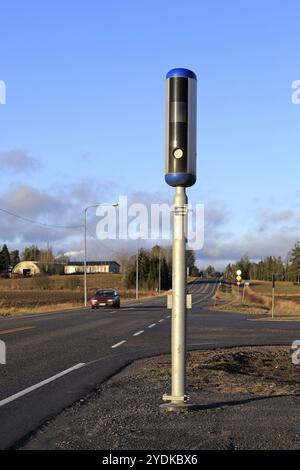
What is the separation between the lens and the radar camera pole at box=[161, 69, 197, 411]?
8219mm

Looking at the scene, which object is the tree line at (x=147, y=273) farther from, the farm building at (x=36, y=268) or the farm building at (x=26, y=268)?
the farm building at (x=26, y=268)

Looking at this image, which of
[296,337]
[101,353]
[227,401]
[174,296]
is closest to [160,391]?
[227,401]

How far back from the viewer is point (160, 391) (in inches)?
391

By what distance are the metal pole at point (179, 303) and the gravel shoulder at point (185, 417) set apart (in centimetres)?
42

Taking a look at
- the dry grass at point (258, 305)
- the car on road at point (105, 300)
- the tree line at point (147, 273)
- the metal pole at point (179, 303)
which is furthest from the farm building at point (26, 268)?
the metal pole at point (179, 303)

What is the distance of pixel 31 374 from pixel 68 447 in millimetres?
5788

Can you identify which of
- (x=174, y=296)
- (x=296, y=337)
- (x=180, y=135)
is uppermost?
(x=180, y=135)

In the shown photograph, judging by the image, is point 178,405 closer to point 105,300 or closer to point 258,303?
point 105,300

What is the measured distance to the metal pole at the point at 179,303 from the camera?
8.23 meters

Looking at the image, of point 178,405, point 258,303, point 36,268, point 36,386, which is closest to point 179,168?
point 178,405

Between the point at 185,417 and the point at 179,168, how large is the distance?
303 cm

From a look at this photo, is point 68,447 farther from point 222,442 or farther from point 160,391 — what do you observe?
point 160,391

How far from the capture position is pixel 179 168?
8.21 m

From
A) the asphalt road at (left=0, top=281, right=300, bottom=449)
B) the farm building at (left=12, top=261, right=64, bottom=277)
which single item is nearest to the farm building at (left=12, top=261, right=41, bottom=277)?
the farm building at (left=12, top=261, right=64, bottom=277)
